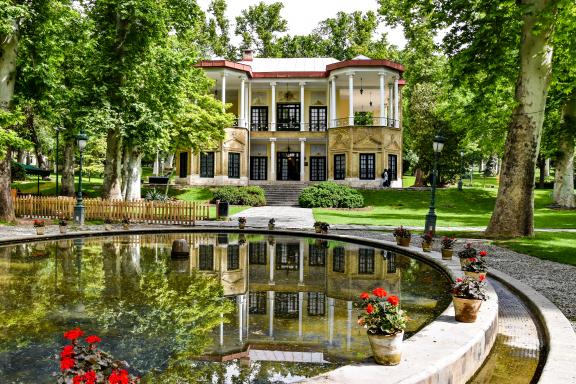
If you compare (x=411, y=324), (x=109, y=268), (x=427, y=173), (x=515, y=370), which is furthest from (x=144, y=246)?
(x=427, y=173)

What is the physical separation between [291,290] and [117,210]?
49.9 feet

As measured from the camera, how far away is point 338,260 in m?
13.7

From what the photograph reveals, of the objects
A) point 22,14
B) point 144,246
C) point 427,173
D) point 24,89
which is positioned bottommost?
point 144,246

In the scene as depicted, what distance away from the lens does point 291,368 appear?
575cm

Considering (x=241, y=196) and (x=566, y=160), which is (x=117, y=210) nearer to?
(x=241, y=196)

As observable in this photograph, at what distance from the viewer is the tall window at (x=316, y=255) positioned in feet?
43.6

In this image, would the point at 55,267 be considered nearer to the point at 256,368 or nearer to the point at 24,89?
the point at 256,368

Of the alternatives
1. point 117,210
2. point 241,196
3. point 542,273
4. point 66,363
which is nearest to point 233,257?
point 542,273

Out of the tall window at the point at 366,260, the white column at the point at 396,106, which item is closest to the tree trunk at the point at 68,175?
the white column at the point at 396,106

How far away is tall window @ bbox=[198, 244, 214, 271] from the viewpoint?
12.3 meters

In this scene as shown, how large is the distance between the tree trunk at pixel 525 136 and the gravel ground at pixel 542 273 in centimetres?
264

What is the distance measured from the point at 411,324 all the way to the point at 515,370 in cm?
195

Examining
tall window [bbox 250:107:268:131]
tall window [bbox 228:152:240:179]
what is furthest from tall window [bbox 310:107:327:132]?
tall window [bbox 228:152:240:179]

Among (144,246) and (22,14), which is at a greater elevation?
(22,14)
